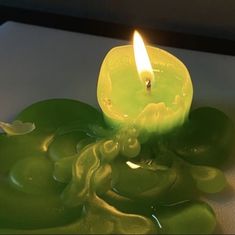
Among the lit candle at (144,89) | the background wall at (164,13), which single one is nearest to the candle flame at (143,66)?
the lit candle at (144,89)

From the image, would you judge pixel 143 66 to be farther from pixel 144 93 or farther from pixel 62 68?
pixel 62 68

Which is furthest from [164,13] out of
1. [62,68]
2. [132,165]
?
[132,165]

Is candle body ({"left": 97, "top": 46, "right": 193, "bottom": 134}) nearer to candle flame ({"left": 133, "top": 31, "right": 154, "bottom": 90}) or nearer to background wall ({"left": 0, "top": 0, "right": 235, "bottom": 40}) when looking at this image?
candle flame ({"left": 133, "top": 31, "right": 154, "bottom": 90})

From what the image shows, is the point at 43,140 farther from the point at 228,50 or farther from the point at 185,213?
the point at 228,50

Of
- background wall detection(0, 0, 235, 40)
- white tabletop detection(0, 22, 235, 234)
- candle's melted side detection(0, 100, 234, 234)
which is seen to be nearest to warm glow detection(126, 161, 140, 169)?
candle's melted side detection(0, 100, 234, 234)

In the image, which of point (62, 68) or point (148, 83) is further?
point (62, 68)

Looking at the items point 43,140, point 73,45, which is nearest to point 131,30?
point 73,45

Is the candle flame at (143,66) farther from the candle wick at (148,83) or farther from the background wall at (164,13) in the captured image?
the background wall at (164,13)
